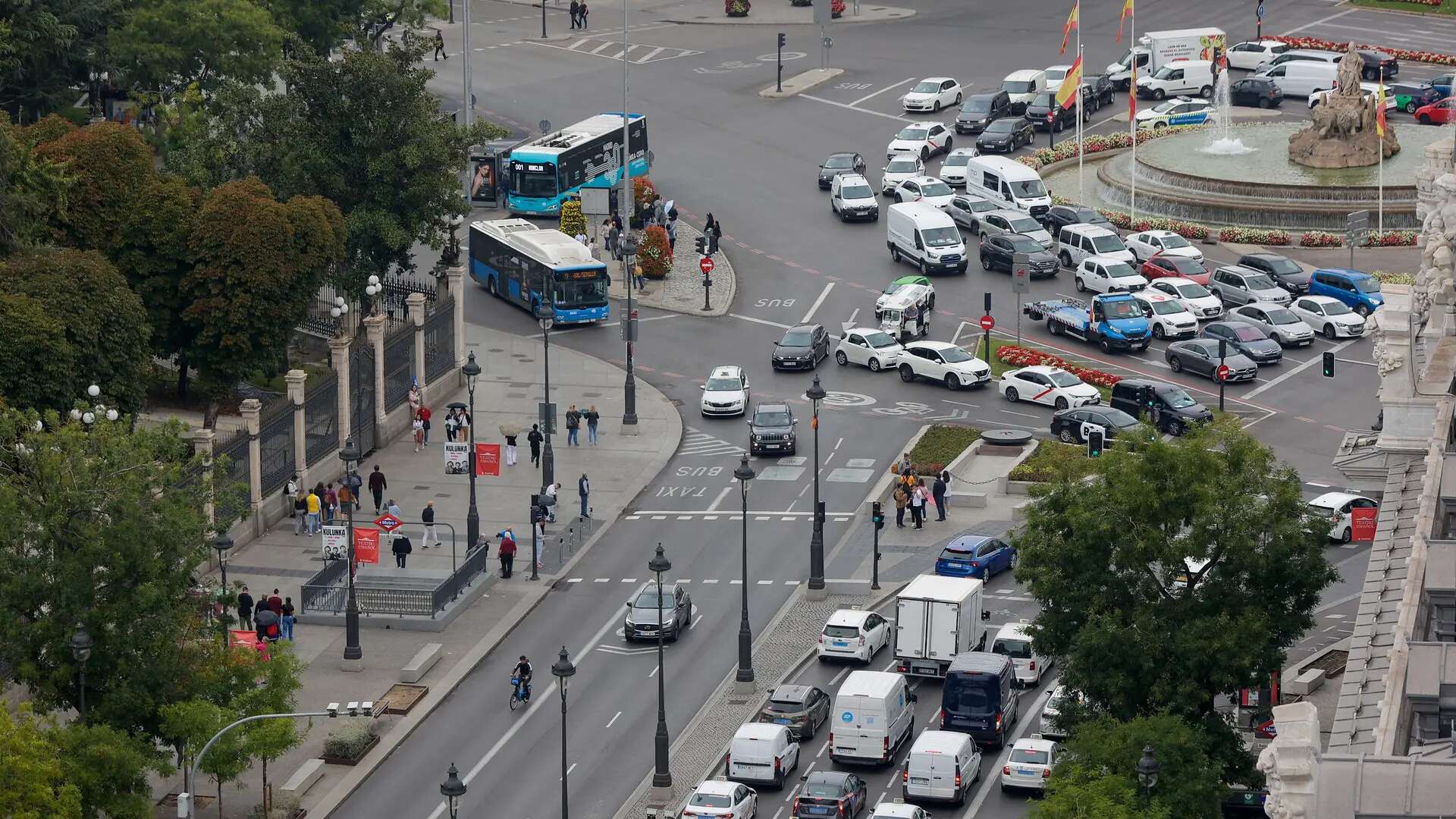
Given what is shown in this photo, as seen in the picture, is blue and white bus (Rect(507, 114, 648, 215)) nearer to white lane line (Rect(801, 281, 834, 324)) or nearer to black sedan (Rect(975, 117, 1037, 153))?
white lane line (Rect(801, 281, 834, 324))

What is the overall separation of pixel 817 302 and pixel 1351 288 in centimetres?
2034

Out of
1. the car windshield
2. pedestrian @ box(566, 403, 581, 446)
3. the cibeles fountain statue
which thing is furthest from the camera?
the cibeles fountain statue

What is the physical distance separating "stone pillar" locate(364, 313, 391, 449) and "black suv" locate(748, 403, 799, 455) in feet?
41.5

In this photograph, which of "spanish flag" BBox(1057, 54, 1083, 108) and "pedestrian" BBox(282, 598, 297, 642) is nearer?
"pedestrian" BBox(282, 598, 297, 642)

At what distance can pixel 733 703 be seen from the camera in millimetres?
72562

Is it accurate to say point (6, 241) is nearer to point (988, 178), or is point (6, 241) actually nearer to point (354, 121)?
point (354, 121)

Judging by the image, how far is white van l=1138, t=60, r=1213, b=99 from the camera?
132000mm

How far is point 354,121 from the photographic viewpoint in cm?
9812

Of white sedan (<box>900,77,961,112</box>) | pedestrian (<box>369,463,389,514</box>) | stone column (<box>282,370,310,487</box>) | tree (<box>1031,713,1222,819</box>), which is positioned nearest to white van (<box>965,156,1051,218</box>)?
white sedan (<box>900,77,961,112</box>)

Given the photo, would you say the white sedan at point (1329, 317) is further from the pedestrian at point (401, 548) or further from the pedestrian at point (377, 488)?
the pedestrian at point (401, 548)

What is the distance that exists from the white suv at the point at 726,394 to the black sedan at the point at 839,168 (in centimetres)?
2620

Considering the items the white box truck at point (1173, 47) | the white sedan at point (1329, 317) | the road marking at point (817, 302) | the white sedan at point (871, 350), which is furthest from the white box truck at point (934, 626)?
the white box truck at point (1173, 47)

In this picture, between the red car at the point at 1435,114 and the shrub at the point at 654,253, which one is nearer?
the shrub at the point at 654,253

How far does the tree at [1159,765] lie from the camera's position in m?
59.6
